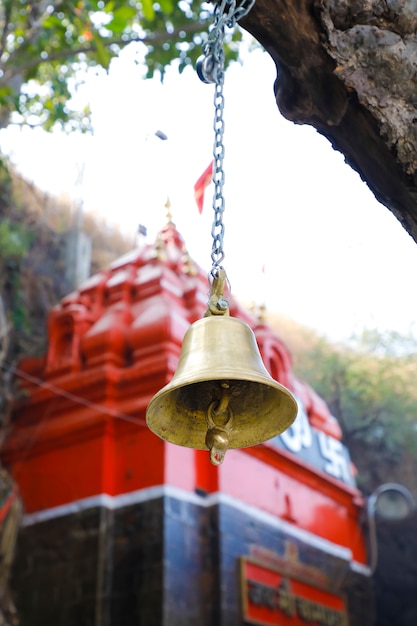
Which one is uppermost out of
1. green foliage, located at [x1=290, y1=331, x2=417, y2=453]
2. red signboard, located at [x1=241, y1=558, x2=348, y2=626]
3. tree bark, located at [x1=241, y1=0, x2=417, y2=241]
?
green foliage, located at [x1=290, y1=331, x2=417, y2=453]

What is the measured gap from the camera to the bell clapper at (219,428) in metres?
2.33

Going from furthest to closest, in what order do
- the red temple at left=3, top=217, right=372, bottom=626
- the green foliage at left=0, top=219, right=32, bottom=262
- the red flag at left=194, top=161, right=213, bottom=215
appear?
the green foliage at left=0, top=219, right=32, bottom=262
the red temple at left=3, top=217, right=372, bottom=626
the red flag at left=194, top=161, right=213, bottom=215

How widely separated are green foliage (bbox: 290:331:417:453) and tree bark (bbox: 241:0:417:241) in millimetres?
10592

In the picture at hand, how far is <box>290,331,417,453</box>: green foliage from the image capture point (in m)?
12.9

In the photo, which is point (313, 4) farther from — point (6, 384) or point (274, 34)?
point (6, 384)

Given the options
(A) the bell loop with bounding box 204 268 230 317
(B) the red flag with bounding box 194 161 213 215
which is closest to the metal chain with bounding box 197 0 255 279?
(A) the bell loop with bounding box 204 268 230 317

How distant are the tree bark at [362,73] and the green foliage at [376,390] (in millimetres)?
10592

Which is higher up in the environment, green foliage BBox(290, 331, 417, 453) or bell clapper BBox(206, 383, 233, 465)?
green foliage BBox(290, 331, 417, 453)

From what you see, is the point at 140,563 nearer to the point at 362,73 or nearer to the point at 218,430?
the point at 218,430

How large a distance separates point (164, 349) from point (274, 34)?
14.9 ft

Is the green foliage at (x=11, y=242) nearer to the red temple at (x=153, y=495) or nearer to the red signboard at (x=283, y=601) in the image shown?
the red temple at (x=153, y=495)

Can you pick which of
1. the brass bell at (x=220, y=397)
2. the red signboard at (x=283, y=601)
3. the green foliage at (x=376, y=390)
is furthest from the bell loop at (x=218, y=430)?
the green foliage at (x=376, y=390)

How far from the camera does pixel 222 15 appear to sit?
2.58m

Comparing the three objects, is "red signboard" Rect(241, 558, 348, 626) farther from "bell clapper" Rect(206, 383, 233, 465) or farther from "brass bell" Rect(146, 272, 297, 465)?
"bell clapper" Rect(206, 383, 233, 465)
